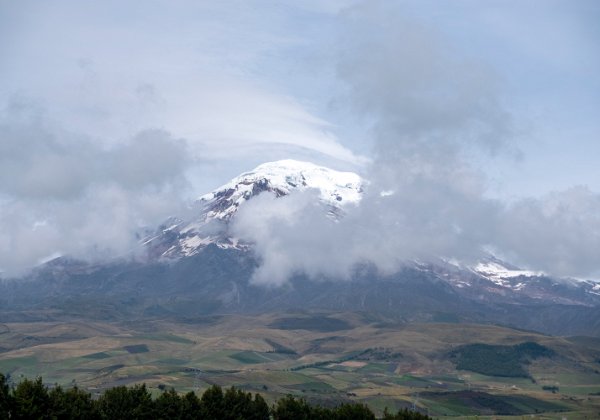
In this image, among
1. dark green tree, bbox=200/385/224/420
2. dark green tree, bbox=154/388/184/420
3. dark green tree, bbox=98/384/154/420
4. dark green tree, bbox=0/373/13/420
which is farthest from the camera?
dark green tree, bbox=200/385/224/420

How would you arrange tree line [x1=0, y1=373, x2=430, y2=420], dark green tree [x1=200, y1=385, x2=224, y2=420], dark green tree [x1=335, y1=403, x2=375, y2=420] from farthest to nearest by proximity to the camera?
dark green tree [x1=335, y1=403, x2=375, y2=420] → dark green tree [x1=200, y1=385, x2=224, y2=420] → tree line [x1=0, y1=373, x2=430, y2=420]

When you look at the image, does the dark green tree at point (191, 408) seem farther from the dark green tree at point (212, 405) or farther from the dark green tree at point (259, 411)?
the dark green tree at point (259, 411)

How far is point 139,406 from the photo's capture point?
529 feet

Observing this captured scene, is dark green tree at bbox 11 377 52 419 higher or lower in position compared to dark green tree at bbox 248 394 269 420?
higher

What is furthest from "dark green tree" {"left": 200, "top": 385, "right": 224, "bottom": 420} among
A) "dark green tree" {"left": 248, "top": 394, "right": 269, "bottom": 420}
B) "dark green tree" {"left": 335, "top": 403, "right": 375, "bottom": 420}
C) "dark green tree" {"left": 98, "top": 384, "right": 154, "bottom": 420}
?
"dark green tree" {"left": 335, "top": 403, "right": 375, "bottom": 420}

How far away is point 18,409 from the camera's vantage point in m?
135

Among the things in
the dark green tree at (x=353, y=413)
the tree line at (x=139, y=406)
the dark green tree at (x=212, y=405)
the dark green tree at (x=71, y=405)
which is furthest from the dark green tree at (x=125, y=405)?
the dark green tree at (x=353, y=413)

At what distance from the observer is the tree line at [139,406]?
446 ft

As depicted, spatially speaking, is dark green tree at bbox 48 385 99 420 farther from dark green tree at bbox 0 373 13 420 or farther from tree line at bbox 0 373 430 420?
dark green tree at bbox 0 373 13 420

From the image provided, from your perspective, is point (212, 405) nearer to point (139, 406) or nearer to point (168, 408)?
point (168, 408)

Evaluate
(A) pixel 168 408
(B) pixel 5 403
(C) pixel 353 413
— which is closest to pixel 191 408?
(A) pixel 168 408

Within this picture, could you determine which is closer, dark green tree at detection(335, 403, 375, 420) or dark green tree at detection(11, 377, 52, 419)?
dark green tree at detection(11, 377, 52, 419)

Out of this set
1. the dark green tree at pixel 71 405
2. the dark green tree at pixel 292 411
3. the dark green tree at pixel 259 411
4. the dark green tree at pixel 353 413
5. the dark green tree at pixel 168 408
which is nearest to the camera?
the dark green tree at pixel 71 405

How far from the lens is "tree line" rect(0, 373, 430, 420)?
136m
